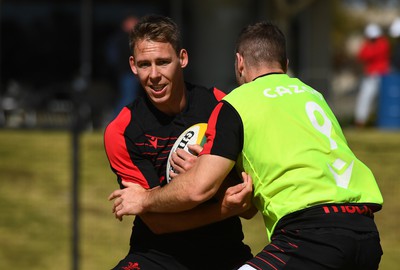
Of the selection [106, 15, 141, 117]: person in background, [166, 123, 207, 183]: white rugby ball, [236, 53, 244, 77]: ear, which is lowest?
[106, 15, 141, 117]: person in background

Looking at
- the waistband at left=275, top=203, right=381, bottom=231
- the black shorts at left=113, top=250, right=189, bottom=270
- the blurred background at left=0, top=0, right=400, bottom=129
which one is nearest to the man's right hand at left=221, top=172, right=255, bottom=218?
the waistband at left=275, top=203, right=381, bottom=231

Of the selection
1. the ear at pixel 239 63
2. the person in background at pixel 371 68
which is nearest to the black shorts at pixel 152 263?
the ear at pixel 239 63

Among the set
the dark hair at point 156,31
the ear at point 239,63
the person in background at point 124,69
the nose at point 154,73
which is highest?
the dark hair at point 156,31

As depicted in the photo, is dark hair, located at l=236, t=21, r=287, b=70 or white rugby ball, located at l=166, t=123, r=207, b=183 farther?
white rugby ball, located at l=166, t=123, r=207, b=183

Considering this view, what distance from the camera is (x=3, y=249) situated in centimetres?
1188

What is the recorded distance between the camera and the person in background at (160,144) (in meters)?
5.29

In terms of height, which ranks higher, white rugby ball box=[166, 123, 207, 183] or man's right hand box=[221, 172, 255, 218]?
white rugby ball box=[166, 123, 207, 183]

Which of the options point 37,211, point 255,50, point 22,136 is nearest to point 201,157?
point 255,50

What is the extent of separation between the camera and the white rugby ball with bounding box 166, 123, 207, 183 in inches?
202

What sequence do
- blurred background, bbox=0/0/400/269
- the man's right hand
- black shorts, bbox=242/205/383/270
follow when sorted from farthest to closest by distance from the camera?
blurred background, bbox=0/0/400/269, the man's right hand, black shorts, bbox=242/205/383/270

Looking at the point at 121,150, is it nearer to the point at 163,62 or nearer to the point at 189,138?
the point at 189,138

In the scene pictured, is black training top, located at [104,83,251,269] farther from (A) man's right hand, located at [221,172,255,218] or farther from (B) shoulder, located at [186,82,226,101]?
(A) man's right hand, located at [221,172,255,218]

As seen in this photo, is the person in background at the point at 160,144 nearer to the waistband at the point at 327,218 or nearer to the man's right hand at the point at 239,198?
the man's right hand at the point at 239,198

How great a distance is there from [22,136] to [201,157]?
33.7ft
